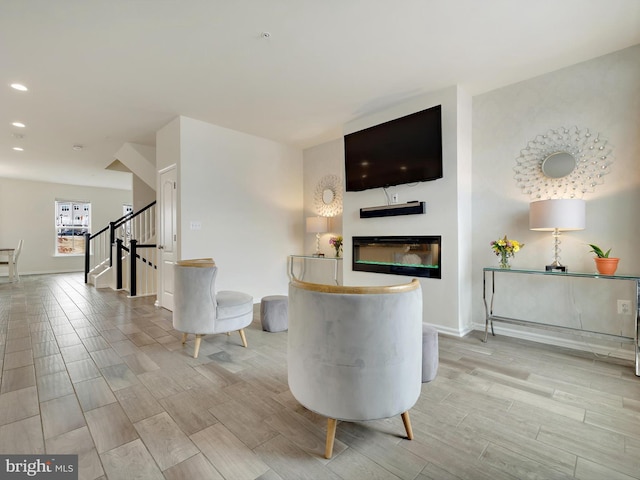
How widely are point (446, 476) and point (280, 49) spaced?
3139mm

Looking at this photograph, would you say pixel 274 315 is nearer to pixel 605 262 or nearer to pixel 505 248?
pixel 505 248

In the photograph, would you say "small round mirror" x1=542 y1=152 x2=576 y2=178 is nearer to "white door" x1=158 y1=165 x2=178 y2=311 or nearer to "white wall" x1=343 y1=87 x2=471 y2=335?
"white wall" x1=343 y1=87 x2=471 y2=335

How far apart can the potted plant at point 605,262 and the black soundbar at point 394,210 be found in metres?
1.58

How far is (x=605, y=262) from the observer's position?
2.59 m

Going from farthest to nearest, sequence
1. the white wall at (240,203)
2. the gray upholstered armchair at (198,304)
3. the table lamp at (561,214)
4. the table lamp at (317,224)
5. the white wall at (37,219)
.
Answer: the white wall at (37,219)
the table lamp at (317,224)
the white wall at (240,203)
the gray upholstered armchair at (198,304)
the table lamp at (561,214)

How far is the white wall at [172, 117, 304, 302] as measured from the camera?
4.26 metres

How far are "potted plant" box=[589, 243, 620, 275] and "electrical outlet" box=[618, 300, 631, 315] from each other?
1.21 feet

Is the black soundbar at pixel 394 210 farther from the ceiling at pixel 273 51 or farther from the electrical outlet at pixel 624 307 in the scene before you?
the electrical outlet at pixel 624 307

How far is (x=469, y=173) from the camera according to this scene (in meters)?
3.55

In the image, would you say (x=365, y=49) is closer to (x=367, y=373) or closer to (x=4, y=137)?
(x=367, y=373)

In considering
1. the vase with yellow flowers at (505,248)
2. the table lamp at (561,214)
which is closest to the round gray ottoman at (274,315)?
the vase with yellow flowers at (505,248)

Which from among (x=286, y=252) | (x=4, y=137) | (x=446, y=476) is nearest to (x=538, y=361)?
(x=446, y=476)

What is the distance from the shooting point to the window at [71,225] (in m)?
9.27

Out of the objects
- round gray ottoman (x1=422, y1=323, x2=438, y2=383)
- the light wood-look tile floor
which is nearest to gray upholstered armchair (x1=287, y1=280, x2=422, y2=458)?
the light wood-look tile floor
